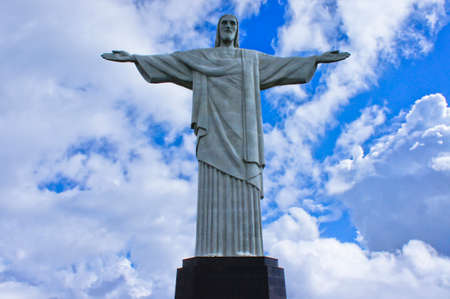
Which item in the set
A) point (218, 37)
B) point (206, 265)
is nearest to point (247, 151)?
point (206, 265)

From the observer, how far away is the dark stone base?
7.24m

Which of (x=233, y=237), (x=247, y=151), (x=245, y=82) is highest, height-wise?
(x=245, y=82)

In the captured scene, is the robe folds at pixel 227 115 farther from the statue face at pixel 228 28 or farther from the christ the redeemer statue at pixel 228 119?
the statue face at pixel 228 28

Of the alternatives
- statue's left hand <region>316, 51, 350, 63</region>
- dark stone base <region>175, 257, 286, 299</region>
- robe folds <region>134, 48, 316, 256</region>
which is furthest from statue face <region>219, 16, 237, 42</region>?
dark stone base <region>175, 257, 286, 299</region>

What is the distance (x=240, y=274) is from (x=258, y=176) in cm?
246

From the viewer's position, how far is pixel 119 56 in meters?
10.1

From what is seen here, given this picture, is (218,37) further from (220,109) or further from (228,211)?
(228,211)

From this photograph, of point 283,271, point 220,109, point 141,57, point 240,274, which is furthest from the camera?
point 141,57

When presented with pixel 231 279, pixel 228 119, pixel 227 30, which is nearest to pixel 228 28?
pixel 227 30

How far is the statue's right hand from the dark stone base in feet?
19.2

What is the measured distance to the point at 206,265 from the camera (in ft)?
24.7

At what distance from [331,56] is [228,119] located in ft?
12.3

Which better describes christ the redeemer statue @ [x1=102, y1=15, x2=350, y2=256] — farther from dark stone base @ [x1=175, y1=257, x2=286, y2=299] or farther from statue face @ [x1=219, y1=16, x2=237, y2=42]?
dark stone base @ [x1=175, y1=257, x2=286, y2=299]

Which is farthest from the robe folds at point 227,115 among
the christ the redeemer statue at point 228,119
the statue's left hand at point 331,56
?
the statue's left hand at point 331,56
